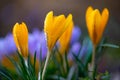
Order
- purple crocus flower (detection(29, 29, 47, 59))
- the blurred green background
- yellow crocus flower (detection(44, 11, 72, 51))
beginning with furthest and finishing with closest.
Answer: the blurred green background → purple crocus flower (detection(29, 29, 47, 59)) → yellow crocus flower (detection(44, 11, 72, 51))

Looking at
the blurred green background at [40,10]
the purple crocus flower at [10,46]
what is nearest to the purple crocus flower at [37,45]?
the purple crocus flower at [10,46]

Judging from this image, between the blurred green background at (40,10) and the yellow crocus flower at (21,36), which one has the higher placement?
the blurred green background at (40,10)

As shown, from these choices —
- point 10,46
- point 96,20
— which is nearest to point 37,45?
point 10,46

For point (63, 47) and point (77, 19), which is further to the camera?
point (77, 19)

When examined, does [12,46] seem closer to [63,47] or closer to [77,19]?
[63,47]

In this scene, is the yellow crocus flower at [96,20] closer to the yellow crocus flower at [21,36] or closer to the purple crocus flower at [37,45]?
the yellow crocus flower at [21,36]

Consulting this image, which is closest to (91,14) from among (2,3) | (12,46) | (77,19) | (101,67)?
(12,46)

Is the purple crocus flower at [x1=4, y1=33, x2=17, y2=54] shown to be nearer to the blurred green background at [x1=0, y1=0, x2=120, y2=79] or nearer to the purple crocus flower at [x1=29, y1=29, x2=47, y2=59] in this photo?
the purple crocus flower at [x1=29, y1=29, x2=47, y2=59]

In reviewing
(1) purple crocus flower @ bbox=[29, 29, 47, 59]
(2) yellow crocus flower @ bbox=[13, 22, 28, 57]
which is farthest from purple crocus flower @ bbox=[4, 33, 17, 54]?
(2) yellow crocus flower @ bbox=[13, 22, 28, 57]

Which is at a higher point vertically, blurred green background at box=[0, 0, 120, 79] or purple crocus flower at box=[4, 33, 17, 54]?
blurred green background at box=[0, 0, 120, 79]
